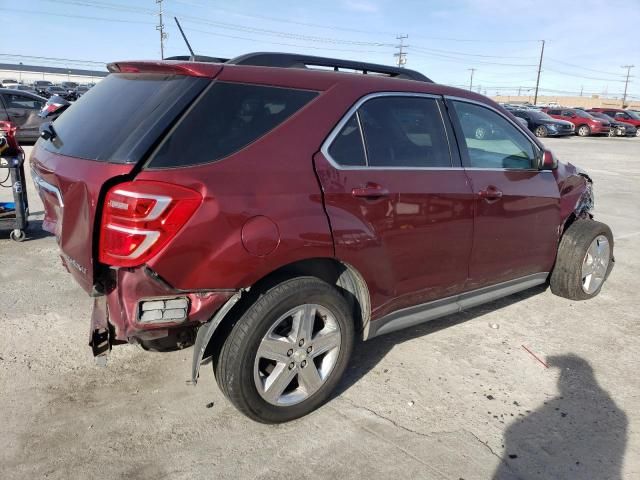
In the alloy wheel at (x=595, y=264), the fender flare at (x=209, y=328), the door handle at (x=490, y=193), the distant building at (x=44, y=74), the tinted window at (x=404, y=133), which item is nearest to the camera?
the fender flare at (x=209, y=328)

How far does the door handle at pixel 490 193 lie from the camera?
349 cm

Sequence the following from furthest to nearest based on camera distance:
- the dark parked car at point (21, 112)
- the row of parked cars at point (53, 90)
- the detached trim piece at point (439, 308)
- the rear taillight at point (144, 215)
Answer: the row of parked cars at point (53, 90), the dark parked car at point (21, 112), the detached trim piece at point (439, 308), the rear taillight at point (144, 215)

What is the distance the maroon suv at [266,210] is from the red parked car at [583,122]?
105 ft

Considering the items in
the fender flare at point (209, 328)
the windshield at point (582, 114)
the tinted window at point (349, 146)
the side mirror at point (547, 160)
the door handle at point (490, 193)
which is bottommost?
the fender flare at point (209, 328)

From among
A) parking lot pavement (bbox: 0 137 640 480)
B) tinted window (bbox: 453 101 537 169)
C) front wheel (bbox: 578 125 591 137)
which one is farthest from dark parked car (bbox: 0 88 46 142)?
front wheel (bbox: 578 125 591 137)

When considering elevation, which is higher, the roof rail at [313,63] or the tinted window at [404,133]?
the roof rail at [313,63]

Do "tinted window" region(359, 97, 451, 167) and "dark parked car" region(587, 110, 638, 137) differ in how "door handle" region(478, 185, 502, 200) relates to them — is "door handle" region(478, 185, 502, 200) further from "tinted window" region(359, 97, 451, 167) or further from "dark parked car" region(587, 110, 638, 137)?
"dark parked car" region(587, 110, 638, 137)

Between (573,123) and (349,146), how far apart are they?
3298cm

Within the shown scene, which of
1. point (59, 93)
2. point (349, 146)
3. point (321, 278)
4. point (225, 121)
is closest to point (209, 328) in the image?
point (321, 278)

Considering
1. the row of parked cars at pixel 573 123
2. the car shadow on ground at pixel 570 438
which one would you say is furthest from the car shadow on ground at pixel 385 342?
the row of parked cars at pixel 573 123

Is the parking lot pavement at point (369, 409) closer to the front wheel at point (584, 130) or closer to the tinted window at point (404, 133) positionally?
the tinted window at point (404, 133)

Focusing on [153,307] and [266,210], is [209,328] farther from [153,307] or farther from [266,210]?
[266,210]

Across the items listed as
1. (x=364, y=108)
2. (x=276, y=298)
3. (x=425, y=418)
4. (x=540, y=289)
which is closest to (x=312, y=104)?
(x=364, y=108)

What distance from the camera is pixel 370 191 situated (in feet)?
9.38
